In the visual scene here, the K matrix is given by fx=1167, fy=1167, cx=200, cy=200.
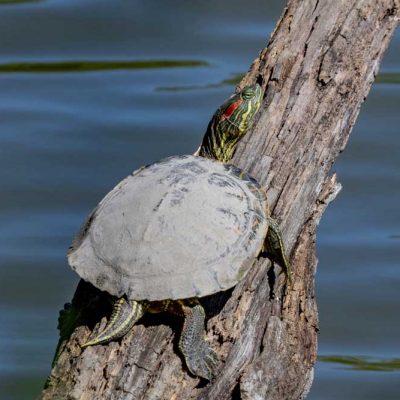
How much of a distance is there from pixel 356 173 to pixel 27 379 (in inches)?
95.9

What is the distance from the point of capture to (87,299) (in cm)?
379

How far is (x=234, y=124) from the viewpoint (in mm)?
4273

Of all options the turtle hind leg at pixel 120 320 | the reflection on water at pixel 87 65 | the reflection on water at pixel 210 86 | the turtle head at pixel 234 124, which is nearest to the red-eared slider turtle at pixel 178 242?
the turtle hind leg at pixel 120 320

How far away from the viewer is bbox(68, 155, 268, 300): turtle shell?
11.8ft

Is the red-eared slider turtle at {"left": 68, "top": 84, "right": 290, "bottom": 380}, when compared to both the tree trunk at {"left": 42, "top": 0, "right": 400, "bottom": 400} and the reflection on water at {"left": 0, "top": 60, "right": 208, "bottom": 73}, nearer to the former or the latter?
the tree trunk at {"left": 42, "top": 0, "right": 400, "bottom": 400}

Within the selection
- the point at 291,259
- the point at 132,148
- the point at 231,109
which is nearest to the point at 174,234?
the point at 291,259

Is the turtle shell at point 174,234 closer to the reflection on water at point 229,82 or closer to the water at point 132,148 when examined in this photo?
the water at point 132,148

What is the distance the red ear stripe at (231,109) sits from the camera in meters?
4.29

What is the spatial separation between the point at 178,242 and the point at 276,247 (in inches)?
15.8

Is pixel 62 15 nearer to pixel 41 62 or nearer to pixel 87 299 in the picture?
pixel 41 62

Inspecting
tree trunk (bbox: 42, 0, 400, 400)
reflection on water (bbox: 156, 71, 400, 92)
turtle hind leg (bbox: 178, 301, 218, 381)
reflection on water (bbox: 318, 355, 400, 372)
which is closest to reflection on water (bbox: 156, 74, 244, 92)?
reflection on water (bbox: 156, 71, 400, 92)

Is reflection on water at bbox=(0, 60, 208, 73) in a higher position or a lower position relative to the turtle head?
higher

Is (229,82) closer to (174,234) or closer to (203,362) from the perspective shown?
(174,234)

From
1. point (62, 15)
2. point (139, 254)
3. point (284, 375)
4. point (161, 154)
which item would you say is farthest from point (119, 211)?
point (62, 15)
